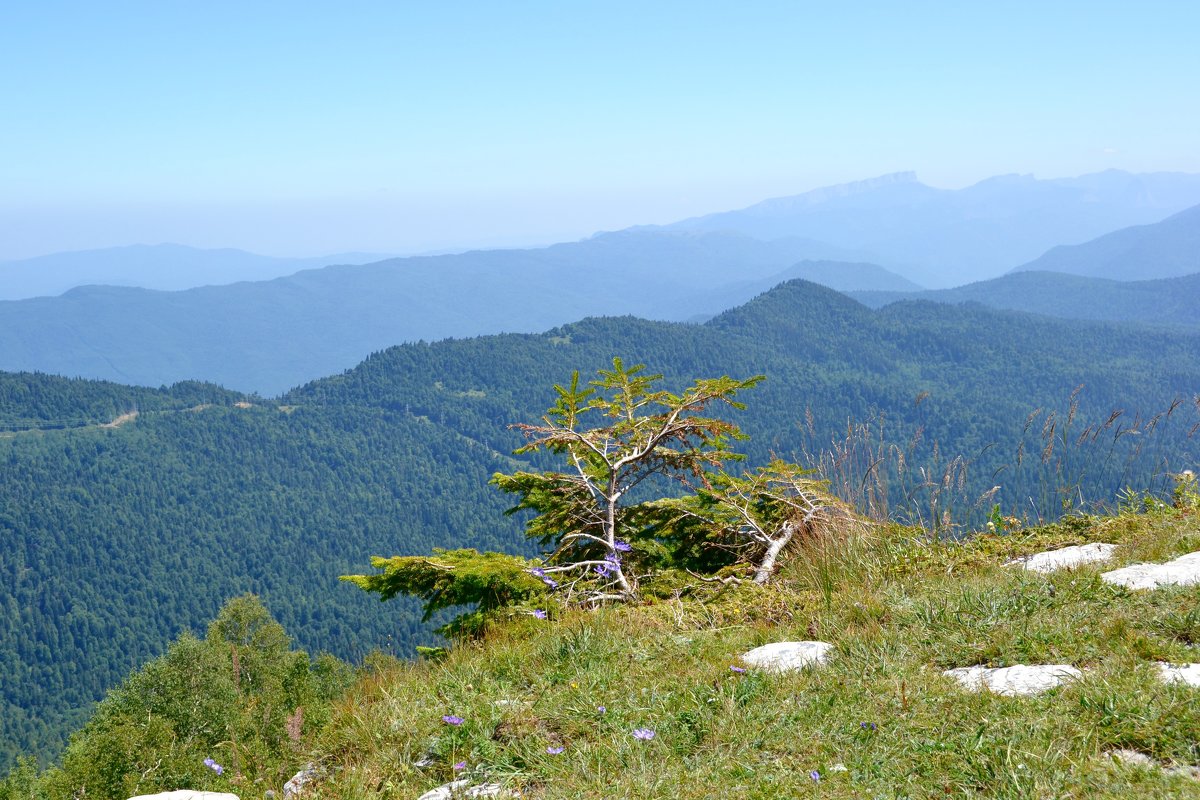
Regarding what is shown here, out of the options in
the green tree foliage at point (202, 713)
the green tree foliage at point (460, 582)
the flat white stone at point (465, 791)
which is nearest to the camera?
the flat white stone at point (465, 791)

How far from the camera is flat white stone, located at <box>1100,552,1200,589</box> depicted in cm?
395

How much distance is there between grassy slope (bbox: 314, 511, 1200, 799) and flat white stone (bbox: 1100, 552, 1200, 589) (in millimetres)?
163

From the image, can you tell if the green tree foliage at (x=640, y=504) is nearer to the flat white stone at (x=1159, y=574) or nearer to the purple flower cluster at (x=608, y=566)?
the purple flower cluster at (x=608, y=566)

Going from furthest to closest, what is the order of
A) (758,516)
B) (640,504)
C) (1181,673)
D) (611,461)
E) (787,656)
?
(640,504)
(758,516)
(611,461)
(787,656)
(1181,673)

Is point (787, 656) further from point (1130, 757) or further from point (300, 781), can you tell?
point (300, 781)

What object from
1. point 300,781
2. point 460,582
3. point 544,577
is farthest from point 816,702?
point 460,582

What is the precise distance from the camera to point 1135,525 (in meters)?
5.52

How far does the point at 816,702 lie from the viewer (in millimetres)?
3152

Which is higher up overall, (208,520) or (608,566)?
(608,566)

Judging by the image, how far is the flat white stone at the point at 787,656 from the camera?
3.60m

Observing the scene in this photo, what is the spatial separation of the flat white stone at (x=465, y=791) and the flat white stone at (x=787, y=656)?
1341 millimetres

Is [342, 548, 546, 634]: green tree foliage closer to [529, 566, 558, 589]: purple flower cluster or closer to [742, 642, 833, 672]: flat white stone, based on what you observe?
[529, 566, 558, 589]: purple flower cluster

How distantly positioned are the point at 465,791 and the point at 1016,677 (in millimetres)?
2238

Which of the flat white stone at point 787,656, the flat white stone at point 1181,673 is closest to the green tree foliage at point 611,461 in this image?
the flat white stone at point 787,656
